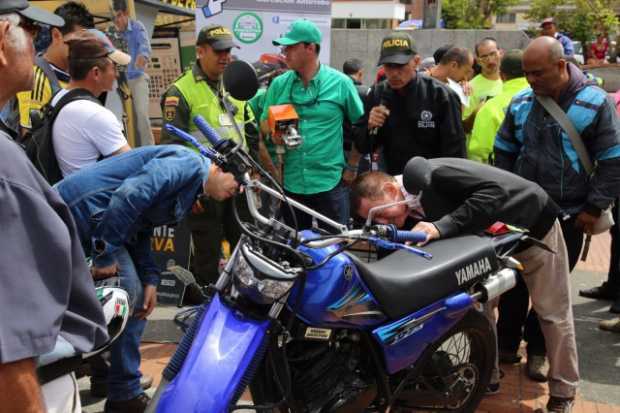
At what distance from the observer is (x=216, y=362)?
2.10m

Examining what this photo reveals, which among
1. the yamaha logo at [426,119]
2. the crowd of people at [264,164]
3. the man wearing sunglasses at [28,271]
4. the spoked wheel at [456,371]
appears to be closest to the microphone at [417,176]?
the crowd of people at [264,164]

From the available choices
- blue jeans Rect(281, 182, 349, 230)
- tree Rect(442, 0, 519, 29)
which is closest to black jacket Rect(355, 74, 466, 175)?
blue jeans Rect(281, 182, 349, 230)

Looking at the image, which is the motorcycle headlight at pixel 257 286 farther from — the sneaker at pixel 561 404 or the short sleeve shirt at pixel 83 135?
the sneaker at pixel 561 404

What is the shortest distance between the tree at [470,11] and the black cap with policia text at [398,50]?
38555mm

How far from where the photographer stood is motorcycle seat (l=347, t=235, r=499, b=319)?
2.42 meters

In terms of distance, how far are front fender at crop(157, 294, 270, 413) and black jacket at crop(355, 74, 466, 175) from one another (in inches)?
90.3

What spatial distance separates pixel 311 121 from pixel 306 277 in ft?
7.11

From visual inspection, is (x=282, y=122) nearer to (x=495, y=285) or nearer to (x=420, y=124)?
(x=420, y=124)

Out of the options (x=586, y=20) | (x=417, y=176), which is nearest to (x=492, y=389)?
(x=417, y=176)

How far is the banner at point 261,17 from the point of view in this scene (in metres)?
6.04

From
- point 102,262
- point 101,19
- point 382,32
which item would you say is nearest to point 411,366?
point 102,262

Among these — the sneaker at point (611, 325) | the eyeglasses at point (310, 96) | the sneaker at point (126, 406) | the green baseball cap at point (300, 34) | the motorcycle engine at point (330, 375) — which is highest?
the green baseball cap at point (300, 34)

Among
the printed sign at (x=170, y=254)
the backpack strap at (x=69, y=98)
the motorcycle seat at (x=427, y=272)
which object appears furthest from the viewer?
the printed sign at (x=170, y=254)

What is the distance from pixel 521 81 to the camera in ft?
14.8
